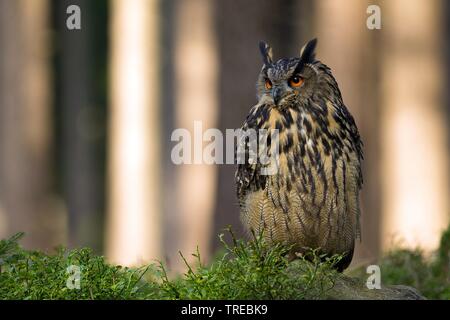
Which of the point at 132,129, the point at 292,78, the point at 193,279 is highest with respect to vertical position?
the point at 292,78

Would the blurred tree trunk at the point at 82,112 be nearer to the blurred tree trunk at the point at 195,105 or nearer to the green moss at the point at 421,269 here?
the blurred tree trunk at the point at 195,105

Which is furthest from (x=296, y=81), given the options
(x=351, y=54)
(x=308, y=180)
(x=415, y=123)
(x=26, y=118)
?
(x=26, y=118)

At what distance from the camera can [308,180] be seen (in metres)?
5.24

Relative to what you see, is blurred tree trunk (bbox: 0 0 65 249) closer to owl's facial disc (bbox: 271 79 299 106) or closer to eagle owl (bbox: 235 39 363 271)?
eagle owl (bbox: 235 39 363 271)

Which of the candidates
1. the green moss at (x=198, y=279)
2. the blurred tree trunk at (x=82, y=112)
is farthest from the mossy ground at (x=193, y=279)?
the blurred tree trunk at (x=82, y=112)

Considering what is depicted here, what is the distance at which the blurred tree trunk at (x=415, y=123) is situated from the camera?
10.5 meters

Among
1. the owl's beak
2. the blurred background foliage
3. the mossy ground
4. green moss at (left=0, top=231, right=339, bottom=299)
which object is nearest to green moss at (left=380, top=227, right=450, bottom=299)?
the blurred background foliage

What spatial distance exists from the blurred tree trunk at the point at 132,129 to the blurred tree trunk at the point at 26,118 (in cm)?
320

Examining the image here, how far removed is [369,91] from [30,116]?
843 cm

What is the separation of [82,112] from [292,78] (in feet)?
79.5

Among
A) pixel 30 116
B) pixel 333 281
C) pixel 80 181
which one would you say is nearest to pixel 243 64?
pixel 30 116

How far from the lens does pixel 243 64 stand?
12156 millimetres

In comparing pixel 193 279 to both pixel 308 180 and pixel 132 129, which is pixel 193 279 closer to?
pixel 308 180
